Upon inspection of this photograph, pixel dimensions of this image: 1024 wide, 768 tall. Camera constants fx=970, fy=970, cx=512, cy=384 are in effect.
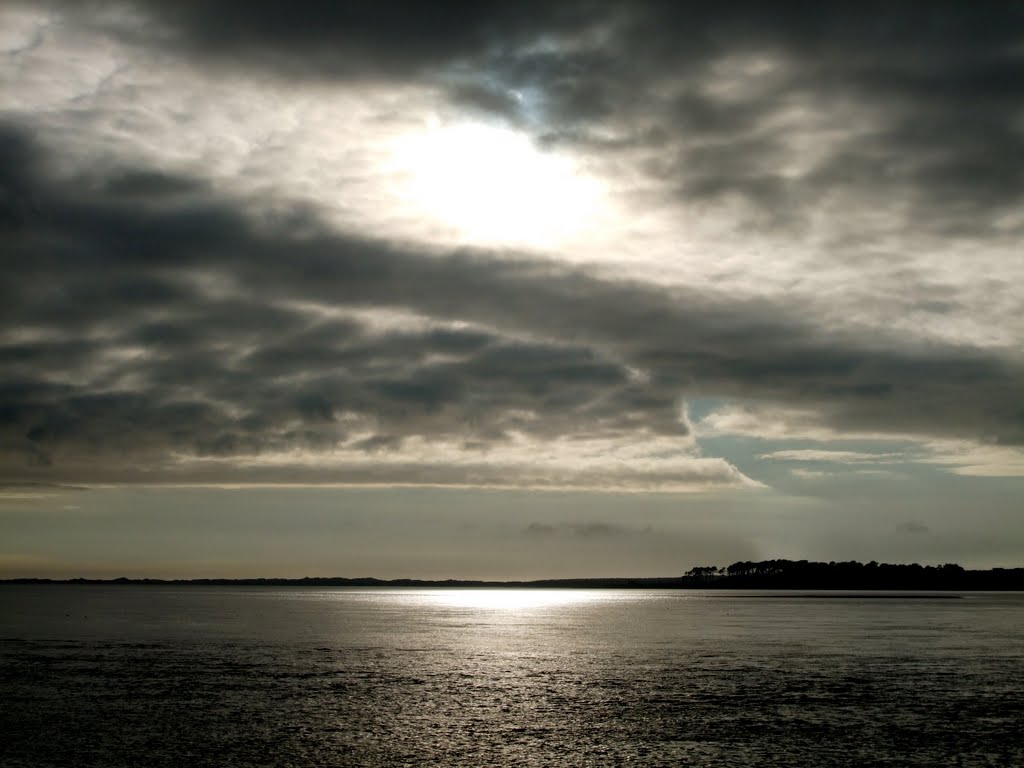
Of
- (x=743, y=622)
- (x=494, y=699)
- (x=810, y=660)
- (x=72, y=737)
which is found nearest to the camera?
(x=72, y=737)

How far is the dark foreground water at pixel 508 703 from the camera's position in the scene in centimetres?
4116

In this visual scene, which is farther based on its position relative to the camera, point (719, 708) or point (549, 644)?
point (549, 644)

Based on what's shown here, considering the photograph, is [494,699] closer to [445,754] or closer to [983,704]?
[445,754]

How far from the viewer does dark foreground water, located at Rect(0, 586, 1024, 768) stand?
41.2 m

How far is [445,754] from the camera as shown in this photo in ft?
134

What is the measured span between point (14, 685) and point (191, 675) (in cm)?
1106

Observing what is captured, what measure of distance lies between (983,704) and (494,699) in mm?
27356

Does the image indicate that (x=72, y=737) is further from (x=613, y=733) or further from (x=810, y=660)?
(x=810, y=660)

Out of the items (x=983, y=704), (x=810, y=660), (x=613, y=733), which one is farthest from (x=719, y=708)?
(x=810, y=660)

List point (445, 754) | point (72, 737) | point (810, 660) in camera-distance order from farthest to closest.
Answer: point (810, 660) → point (72, 737) → point (445, 754)

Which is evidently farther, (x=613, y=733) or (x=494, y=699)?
(x=494, y=699)

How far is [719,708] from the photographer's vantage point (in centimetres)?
5288

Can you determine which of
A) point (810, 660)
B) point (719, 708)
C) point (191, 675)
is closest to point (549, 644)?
point (810, 660)

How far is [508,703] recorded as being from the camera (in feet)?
182
